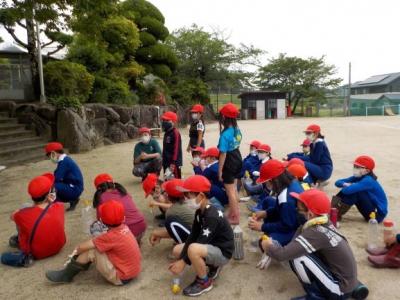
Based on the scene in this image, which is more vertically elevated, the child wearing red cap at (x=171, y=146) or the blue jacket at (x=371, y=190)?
the child wearing red cap at (x=171, y=146)

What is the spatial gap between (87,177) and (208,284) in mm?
5328

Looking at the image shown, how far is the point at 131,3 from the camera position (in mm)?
20484

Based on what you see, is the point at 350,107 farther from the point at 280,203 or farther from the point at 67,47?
the point at 280,203

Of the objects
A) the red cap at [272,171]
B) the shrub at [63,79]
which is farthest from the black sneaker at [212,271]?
the shrub at [63,79]

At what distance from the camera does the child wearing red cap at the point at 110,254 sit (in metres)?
2.88

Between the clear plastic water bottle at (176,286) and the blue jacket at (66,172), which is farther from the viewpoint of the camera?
the blue jacket at (66,172)

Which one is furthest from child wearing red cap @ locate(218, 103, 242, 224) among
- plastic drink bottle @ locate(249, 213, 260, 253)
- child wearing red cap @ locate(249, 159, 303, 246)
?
child wearing red cap @ locate(249, 159, 303, 246)

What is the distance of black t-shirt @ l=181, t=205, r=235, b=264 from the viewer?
2.93 metres

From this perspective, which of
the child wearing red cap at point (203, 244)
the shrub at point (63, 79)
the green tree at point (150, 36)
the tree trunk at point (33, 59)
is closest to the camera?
the child wearing red cap at point (203, 244)

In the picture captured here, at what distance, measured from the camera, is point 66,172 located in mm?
4957

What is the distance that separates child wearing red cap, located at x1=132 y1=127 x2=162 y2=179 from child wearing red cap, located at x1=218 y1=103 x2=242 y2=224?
2.27 meters

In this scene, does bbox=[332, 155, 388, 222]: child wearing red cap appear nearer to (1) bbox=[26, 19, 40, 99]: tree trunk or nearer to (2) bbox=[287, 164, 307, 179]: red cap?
(2) bbox=[287, 164, 307, 179]: red cap

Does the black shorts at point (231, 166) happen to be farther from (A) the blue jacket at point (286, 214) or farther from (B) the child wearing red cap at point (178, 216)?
(A) the blue jacket at point (286, 214)

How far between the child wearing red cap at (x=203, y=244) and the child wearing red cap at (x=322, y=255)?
0.54 m
